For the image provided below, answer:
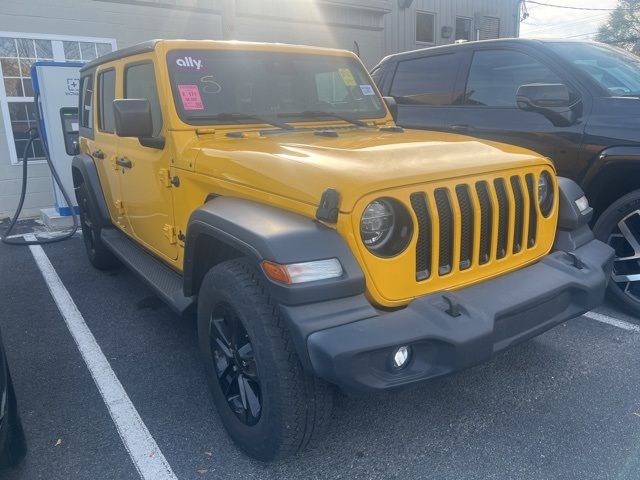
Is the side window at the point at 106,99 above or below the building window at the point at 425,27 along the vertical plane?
below

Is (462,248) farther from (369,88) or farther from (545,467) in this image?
(369,88)

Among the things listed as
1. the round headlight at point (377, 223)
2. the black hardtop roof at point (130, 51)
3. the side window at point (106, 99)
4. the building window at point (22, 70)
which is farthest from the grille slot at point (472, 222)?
the building window at point (22, 70)

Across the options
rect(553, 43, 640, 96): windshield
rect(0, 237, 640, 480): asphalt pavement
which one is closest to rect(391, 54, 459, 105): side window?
rect(553, 43, 640, 96): windshield

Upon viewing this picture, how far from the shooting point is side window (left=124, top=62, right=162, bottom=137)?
128 inches

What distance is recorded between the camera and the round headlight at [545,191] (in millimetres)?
2781

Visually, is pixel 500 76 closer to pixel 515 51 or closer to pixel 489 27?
pixel 515 51

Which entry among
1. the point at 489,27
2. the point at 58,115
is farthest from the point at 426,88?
the point at 489,27

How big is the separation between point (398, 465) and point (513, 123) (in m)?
2.94

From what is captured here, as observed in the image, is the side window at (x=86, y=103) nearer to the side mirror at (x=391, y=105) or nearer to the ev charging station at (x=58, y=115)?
the ev charging station at (x=58, y=115)

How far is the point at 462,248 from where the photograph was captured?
2348 millimetres

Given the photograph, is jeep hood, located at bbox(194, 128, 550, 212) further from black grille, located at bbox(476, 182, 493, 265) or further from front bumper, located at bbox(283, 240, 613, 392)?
front bumper, located at bbox(283, 240, 613, 392)

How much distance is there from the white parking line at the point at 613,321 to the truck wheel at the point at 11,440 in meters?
3.54

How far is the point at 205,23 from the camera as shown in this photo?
9.30 metres

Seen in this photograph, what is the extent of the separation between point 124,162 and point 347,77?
1.71 meters
